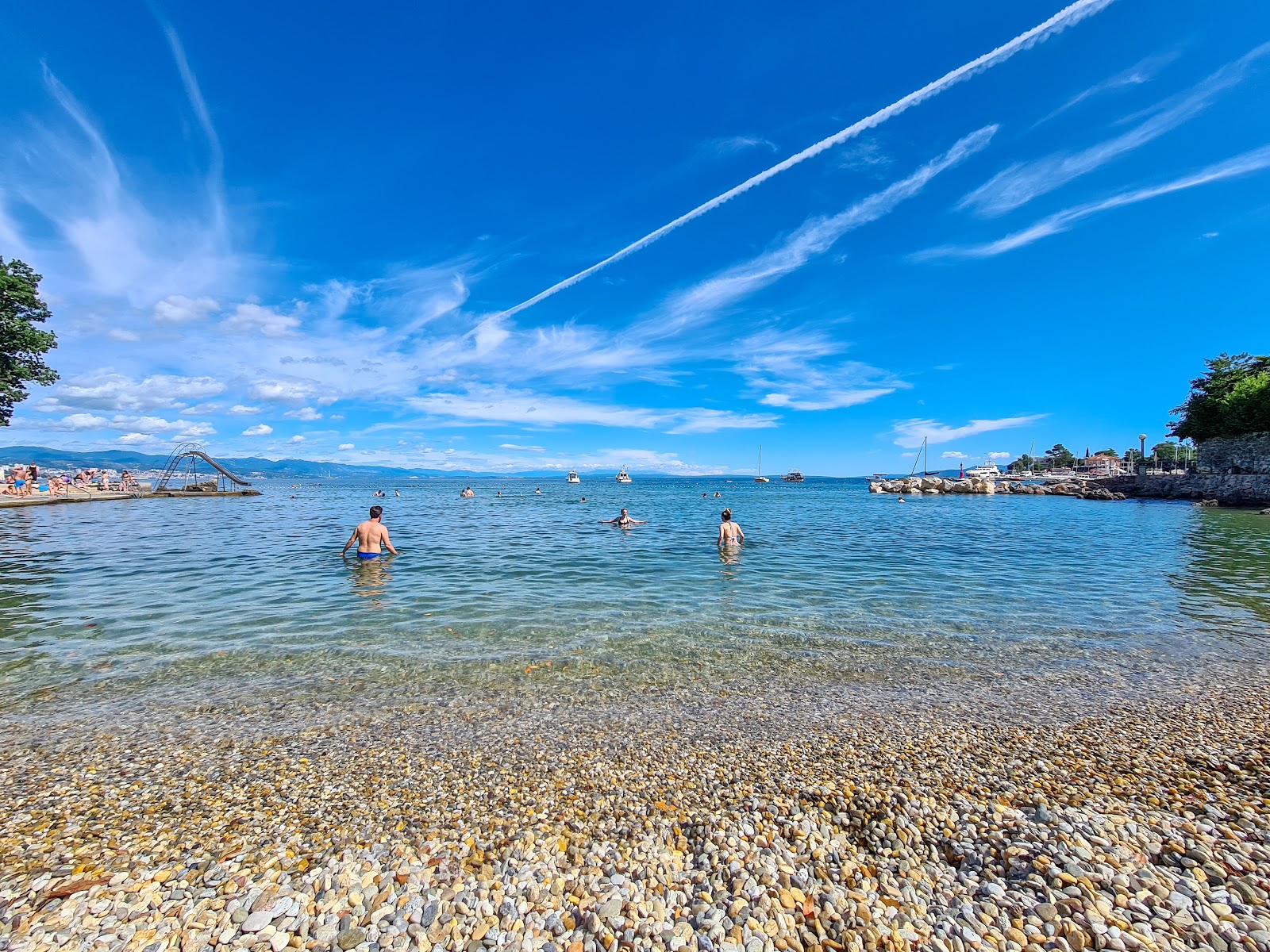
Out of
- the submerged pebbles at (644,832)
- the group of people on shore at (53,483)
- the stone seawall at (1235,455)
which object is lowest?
the submerged pebbles at (644,832)

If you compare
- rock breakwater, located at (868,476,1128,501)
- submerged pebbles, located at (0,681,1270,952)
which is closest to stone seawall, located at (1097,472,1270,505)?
rock breakwater, located at (868,476,1128,501)

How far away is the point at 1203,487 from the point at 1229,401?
13140 mm

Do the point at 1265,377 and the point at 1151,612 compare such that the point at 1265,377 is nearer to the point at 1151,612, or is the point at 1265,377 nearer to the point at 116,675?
the point at 1151,612

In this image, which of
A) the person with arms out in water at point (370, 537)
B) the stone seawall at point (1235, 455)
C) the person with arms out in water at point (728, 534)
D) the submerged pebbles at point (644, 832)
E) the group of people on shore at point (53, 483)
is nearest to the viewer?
Answer: the submerged pebbles at point (644, 832)

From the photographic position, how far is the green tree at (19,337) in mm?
36500

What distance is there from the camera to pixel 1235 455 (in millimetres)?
70375

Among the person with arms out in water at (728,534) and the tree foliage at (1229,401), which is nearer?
the person with arms out in water at (728,534)

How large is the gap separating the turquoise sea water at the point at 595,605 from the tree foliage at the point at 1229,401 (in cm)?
5980

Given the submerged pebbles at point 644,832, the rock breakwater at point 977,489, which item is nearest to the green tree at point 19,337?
the submerged pebbles at point 644,832

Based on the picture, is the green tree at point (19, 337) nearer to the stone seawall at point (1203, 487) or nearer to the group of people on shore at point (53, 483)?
the group of people on shore at point (53, 483)

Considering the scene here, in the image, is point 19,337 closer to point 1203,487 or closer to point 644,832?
point 644,832

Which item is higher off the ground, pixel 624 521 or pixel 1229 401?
pixel 1229 401

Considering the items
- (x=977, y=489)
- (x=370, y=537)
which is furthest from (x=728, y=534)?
(x=977, y=489)

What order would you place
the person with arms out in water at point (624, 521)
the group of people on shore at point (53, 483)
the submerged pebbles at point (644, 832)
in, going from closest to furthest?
1. the submerged pebbles at point (644, 832)
2. the person with arms out in water at point (624, 521)
3. the group of people on shore at point (53, 483)
